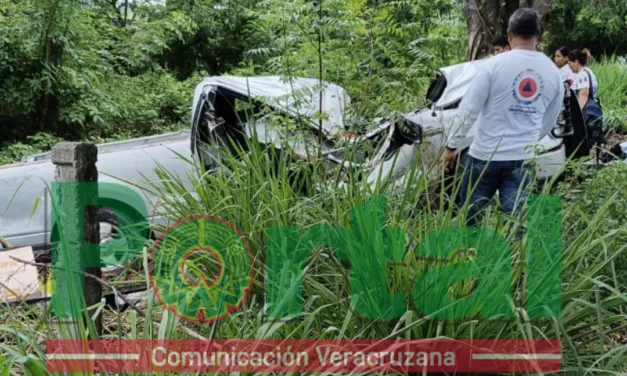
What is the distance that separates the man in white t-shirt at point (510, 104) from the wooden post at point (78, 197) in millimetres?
2321

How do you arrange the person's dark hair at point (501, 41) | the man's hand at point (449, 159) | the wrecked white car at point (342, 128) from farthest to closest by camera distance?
the person's dark hair at point (501, 41), the man's hand at point (449, 159), the wrecked white car at point (342, 128)

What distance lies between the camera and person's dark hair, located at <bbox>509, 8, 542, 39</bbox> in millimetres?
3695

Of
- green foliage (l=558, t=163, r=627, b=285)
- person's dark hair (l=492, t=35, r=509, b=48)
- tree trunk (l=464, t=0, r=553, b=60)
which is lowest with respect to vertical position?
green foliage (l=558, t=163, r=627, b=285)

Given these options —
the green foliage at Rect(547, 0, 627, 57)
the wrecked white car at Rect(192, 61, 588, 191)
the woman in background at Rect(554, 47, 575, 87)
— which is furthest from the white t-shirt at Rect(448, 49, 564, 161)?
the green foliage at Rect(547, 0, 627, 57)

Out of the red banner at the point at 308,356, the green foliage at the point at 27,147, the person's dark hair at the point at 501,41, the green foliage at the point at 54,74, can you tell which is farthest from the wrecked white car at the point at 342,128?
the green foliage at the point at 54,74

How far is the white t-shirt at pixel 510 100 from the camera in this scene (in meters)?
3.69

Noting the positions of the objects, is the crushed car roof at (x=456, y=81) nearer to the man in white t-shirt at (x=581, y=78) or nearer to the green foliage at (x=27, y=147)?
the man in white t-shirt at (x=581, y=78)

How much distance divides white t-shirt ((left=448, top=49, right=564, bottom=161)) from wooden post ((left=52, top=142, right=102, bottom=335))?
2338 millimetres

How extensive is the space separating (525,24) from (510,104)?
523 mm

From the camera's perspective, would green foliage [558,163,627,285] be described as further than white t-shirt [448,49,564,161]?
No

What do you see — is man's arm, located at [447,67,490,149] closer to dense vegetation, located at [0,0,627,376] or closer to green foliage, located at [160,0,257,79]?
dense vegetation, located at [0,0,627,376]

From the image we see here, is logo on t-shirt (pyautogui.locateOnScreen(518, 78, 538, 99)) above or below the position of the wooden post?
above

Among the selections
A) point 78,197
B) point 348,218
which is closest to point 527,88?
point 348,218

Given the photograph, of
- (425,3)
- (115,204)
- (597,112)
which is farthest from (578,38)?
(115,204)
